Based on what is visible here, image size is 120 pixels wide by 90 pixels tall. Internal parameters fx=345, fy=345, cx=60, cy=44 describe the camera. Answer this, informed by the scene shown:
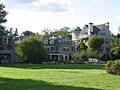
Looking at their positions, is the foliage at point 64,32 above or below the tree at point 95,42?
above

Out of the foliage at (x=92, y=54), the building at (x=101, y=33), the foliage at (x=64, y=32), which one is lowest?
the foliage at (x=92, y=54)

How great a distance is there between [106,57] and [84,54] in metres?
9.11

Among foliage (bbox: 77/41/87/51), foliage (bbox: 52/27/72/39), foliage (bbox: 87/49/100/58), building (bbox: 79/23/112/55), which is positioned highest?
foliage (bbox: 52/27/72/39)

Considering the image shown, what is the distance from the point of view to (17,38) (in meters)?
122

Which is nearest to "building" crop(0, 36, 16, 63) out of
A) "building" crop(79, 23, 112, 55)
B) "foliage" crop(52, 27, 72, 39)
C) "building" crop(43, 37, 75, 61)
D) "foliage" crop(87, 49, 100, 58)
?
"building" crop(43, 37, 75, 61)

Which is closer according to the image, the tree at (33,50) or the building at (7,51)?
the tree at (33,50)

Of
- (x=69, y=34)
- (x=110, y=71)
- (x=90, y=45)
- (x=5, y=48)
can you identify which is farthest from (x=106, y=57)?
(x=110, y=71)

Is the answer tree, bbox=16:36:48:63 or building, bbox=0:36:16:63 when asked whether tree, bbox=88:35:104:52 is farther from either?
building, bbox=0:36:16:63

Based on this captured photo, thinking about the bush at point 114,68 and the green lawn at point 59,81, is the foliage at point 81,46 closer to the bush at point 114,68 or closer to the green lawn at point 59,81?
the bush at point 114,68

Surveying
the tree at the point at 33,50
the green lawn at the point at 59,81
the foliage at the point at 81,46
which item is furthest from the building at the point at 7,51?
the green lawn at the point at 59,81

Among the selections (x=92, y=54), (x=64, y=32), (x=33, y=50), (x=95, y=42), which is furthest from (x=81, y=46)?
(x=64, y=32)

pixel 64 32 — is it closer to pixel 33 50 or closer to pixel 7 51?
pixel 7 51

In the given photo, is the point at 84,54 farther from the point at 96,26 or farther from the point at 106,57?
the point at 96,26

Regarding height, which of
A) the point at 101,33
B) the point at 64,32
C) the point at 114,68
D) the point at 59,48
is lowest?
the point at 114,68
